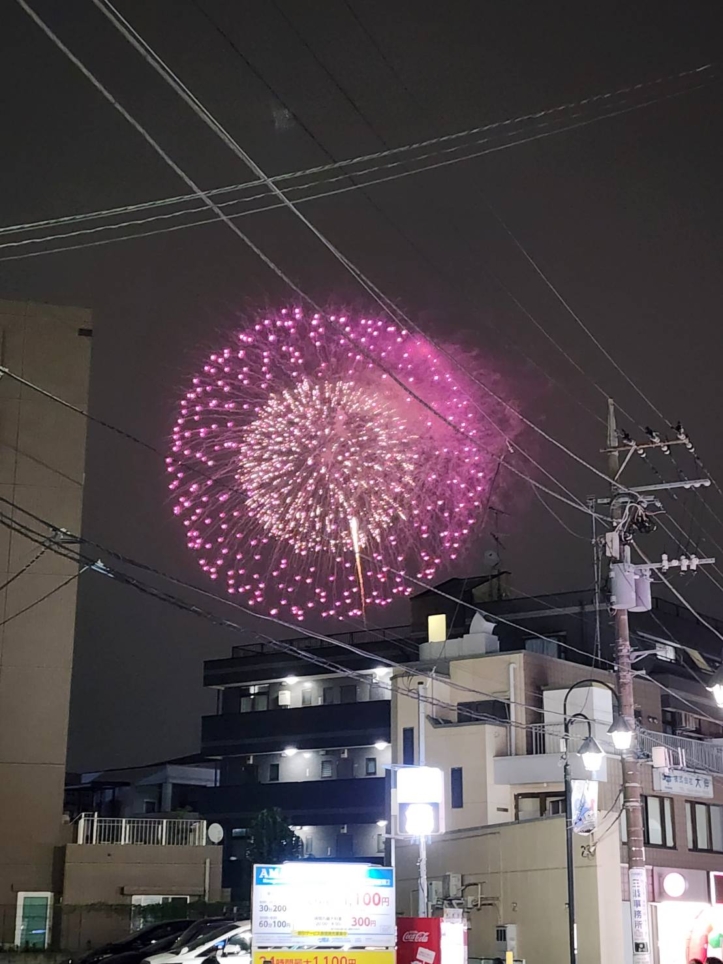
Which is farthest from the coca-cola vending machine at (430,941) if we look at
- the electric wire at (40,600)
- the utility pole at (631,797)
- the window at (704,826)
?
the window at (704,826)

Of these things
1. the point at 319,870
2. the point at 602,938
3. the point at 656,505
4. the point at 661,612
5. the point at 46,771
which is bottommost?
the point at 602,938

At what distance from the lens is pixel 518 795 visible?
128 feet

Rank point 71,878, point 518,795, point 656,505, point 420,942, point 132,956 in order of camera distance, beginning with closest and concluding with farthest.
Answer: point 420,942, point 132,956, point 656,505, point 71,878, point 518,795

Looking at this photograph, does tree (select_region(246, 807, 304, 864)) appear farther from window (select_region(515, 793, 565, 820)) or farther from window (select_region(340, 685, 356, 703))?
window (select_region(515, 793, 565, 820))

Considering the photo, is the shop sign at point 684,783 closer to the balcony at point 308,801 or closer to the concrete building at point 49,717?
the concrete building at point 49,717

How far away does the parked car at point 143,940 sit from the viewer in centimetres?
2570

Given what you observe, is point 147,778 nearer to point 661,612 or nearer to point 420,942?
point 661,612

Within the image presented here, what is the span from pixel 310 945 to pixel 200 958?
5849mm

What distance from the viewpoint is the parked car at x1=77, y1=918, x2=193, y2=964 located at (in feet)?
84.3

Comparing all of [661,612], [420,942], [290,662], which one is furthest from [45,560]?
[661,612]

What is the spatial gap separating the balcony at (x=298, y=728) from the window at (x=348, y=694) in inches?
79.3

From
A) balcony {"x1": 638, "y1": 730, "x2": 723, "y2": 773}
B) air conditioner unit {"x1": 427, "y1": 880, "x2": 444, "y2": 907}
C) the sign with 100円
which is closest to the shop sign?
balcony {"x1": 638, "y1": 730, "x2": 723, "y2": 773}

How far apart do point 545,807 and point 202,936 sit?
59.3 feet

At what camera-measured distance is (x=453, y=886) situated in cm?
3584
